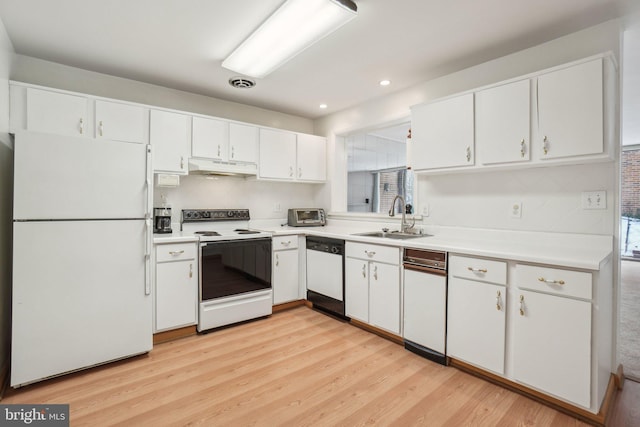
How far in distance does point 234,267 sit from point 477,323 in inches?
83.9

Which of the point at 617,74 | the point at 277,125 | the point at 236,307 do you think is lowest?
the point at 236,307

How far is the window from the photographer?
189 inches

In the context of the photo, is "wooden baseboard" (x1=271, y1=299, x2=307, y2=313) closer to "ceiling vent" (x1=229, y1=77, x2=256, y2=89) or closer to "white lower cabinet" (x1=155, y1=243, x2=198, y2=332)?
"white lower cabinet" (x1=155, y1=243, x2=198, y2=332)

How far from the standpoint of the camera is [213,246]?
2.87 meters

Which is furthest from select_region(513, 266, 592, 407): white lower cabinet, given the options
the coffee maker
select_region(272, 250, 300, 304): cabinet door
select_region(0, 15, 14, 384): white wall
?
select_region(0, 15, 14, 384): white wall

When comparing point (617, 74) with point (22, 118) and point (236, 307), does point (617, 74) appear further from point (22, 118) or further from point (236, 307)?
point (22, 118)

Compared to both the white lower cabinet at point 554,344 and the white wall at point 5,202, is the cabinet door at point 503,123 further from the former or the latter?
the white wall at point 5,202

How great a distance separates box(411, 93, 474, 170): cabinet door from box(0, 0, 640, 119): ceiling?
0.40 meters

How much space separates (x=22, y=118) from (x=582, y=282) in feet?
12.7

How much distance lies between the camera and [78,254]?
2104mm

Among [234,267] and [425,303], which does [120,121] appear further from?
[425,303]

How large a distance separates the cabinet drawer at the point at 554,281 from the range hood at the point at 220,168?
2.69 meters

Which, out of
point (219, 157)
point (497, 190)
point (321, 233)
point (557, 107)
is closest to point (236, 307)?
point (321, 233)

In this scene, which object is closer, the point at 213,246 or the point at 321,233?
the point at 213,246
